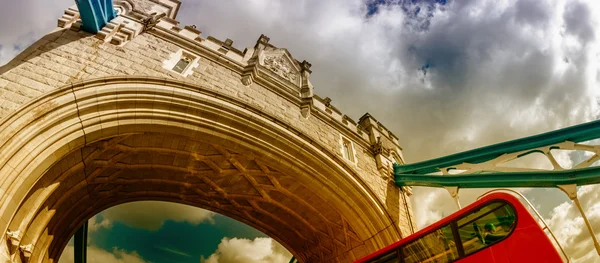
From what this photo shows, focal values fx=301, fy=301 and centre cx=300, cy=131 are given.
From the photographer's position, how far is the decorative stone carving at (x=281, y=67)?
27.1ft

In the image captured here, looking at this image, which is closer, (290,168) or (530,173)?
(530,173)

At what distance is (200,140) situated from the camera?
6.10 meters

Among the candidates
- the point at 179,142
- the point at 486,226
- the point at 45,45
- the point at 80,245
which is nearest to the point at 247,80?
the point at 179,142

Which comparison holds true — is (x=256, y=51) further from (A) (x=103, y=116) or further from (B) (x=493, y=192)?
(B) (x=493, y=192)

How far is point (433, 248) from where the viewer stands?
13.9 feet

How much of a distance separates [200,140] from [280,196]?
2.90 meters

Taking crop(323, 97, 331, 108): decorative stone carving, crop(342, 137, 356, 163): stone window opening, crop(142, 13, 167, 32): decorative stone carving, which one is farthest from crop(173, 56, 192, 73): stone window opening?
crop(342, 137, 356, 163): stone window opening

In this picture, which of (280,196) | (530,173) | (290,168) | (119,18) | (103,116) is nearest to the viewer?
(103,116)

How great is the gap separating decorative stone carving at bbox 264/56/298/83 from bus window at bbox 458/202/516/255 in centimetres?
570

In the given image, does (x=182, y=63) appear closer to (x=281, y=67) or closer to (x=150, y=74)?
(x=150, y=74)

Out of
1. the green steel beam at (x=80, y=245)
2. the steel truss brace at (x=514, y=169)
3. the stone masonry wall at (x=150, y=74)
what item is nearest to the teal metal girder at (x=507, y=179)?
the steel truss brace at (x=514, y=169)

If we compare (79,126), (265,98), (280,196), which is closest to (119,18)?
(79,126)

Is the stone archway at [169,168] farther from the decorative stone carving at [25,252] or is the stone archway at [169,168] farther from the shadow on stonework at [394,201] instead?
the shadow on stonework at [394,201]

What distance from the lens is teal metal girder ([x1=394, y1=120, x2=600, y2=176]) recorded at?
17.7 ft
